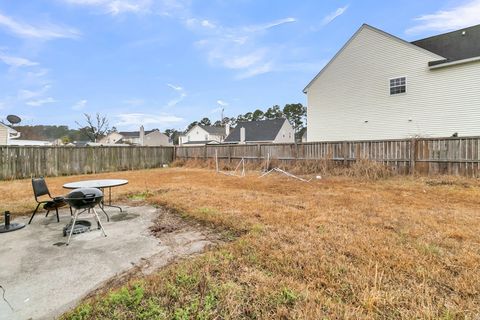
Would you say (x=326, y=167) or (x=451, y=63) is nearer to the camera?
(x=326, y=167)

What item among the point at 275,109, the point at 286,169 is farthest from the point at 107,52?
the point at 275,109

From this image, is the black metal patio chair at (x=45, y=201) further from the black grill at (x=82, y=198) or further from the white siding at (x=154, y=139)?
the white siding at (x=154, y=139)

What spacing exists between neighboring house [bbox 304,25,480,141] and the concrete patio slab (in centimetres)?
1207

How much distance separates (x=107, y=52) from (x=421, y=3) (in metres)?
14.7

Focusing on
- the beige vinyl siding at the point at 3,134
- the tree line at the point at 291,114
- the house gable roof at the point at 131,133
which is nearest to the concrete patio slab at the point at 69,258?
the beige vinyl siding at the point at 3,134

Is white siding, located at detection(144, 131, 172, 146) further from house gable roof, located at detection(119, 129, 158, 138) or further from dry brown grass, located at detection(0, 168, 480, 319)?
dry brown grass, located at detection(0, 168, 480, 319)

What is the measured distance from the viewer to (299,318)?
170 centimetres

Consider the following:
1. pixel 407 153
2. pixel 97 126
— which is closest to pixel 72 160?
pixel 407 153

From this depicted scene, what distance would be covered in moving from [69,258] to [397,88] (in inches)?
551

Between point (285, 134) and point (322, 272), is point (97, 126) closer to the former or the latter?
point (285, 134)

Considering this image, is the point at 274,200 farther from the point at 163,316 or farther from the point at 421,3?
the point at 421,3

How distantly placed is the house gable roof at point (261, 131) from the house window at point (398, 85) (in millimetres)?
Answer: 18891

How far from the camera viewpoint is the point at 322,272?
2.32 metres

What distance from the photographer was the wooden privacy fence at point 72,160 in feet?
36.3
